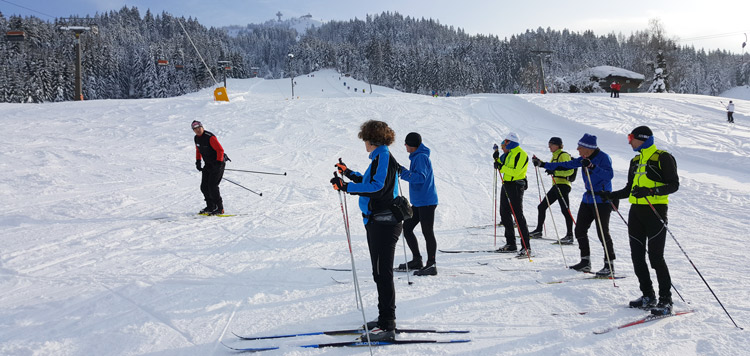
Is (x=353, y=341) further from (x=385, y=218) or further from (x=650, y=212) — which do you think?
(x=650, y=212)

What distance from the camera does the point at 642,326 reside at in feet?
12.1

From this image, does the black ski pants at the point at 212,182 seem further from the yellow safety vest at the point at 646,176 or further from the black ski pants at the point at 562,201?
the yellow safety vest at the point at 646,176

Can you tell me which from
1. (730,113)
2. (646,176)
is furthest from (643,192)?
(730,113)

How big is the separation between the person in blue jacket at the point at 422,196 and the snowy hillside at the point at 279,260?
379mm

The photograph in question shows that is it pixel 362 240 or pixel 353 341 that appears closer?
pixel 353 341

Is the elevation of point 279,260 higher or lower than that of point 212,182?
lower

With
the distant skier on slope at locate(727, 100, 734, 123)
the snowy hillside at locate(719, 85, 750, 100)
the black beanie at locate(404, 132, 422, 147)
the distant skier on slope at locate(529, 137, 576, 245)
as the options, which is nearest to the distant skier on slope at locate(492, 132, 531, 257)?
the distant skier on slope at locate(529, 137, 576, 245)

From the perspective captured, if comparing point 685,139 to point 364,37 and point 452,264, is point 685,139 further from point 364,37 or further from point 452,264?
point 364,37

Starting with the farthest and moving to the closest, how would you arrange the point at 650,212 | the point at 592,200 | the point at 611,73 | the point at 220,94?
1. the point at 611,73
2. the point at 220,94
3. the point at 592,200
4. the point at 650,212

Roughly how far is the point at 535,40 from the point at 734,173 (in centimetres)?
12555

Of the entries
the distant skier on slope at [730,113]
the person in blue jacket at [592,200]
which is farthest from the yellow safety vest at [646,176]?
the distant skier on slope at [730,113]

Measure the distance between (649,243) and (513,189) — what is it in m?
2.45

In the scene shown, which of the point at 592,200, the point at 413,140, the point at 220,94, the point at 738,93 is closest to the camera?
the point at 413,140

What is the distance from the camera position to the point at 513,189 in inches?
251
